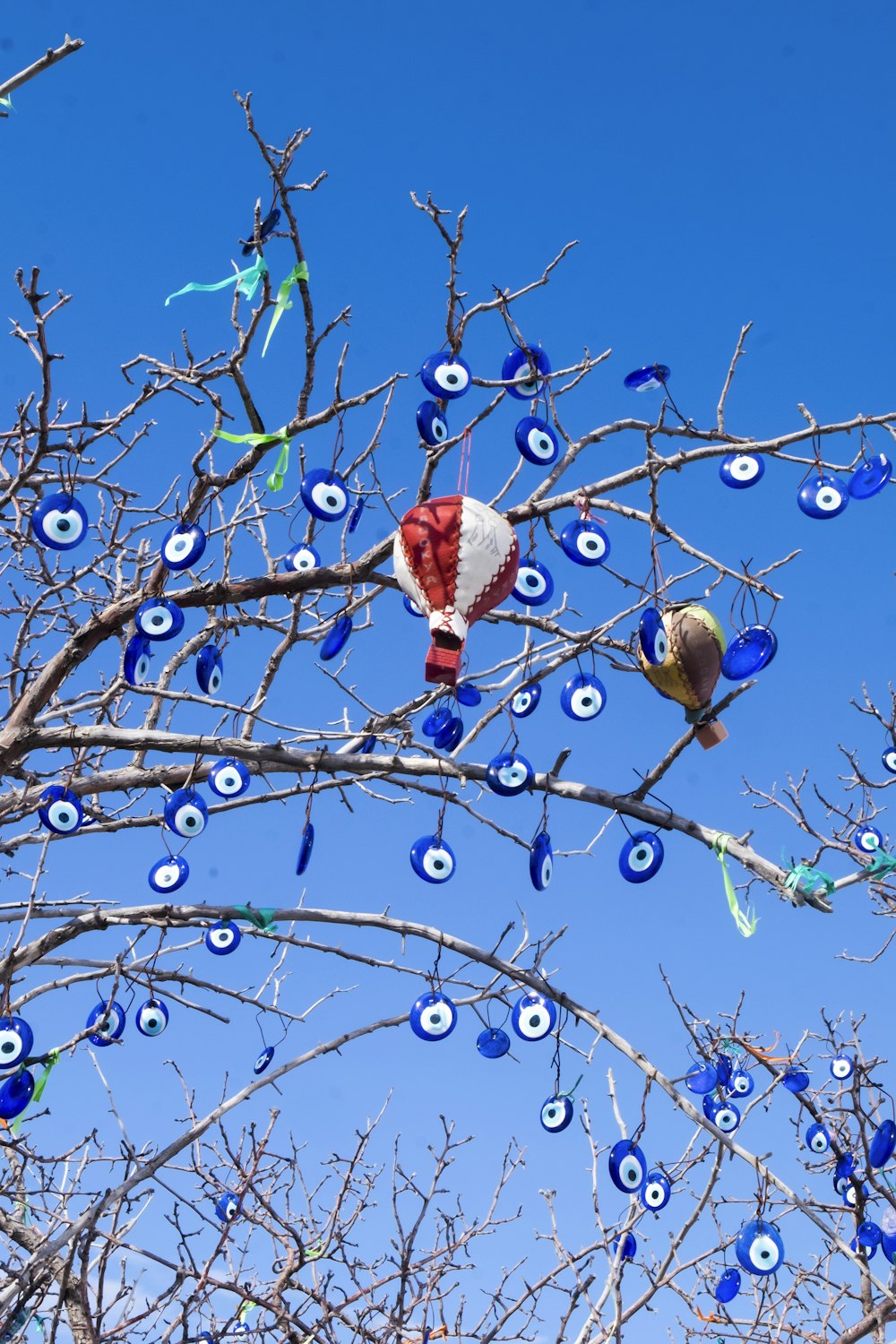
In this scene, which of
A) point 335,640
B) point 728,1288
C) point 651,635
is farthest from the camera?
point 728,1288

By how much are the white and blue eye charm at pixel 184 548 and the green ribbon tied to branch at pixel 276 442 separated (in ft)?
1.03

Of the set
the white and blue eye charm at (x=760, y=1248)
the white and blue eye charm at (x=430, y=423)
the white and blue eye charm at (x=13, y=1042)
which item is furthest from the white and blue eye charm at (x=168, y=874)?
the white and blue eye charm at (x=760, y=1248)

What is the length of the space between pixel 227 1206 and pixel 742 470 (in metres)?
3.53

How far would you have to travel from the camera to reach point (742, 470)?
15.1ft

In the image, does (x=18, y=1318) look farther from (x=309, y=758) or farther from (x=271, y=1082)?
(x=309, y=758)

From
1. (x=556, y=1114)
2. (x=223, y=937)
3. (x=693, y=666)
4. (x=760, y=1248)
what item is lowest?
(x=760, y=1248)

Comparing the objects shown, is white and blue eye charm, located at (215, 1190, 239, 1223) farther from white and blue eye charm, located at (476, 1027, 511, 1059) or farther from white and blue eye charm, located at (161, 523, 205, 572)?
white and blue eye charm, located at (161, 523, 205, 572)

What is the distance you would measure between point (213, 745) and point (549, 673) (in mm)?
1313

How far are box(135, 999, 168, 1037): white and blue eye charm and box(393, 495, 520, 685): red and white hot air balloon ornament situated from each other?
218 centimetres

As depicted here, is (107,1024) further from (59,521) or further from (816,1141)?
(816,1141)

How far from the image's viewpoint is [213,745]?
4.70m

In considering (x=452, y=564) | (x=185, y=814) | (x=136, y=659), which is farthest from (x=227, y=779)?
(x=452, y=564)

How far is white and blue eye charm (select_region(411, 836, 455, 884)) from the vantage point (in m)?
4.57

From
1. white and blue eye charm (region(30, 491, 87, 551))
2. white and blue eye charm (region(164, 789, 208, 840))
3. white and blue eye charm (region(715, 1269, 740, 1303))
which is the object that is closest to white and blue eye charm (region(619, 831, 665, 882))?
white and blue eye charm (region(164, 789, 208, 840))
